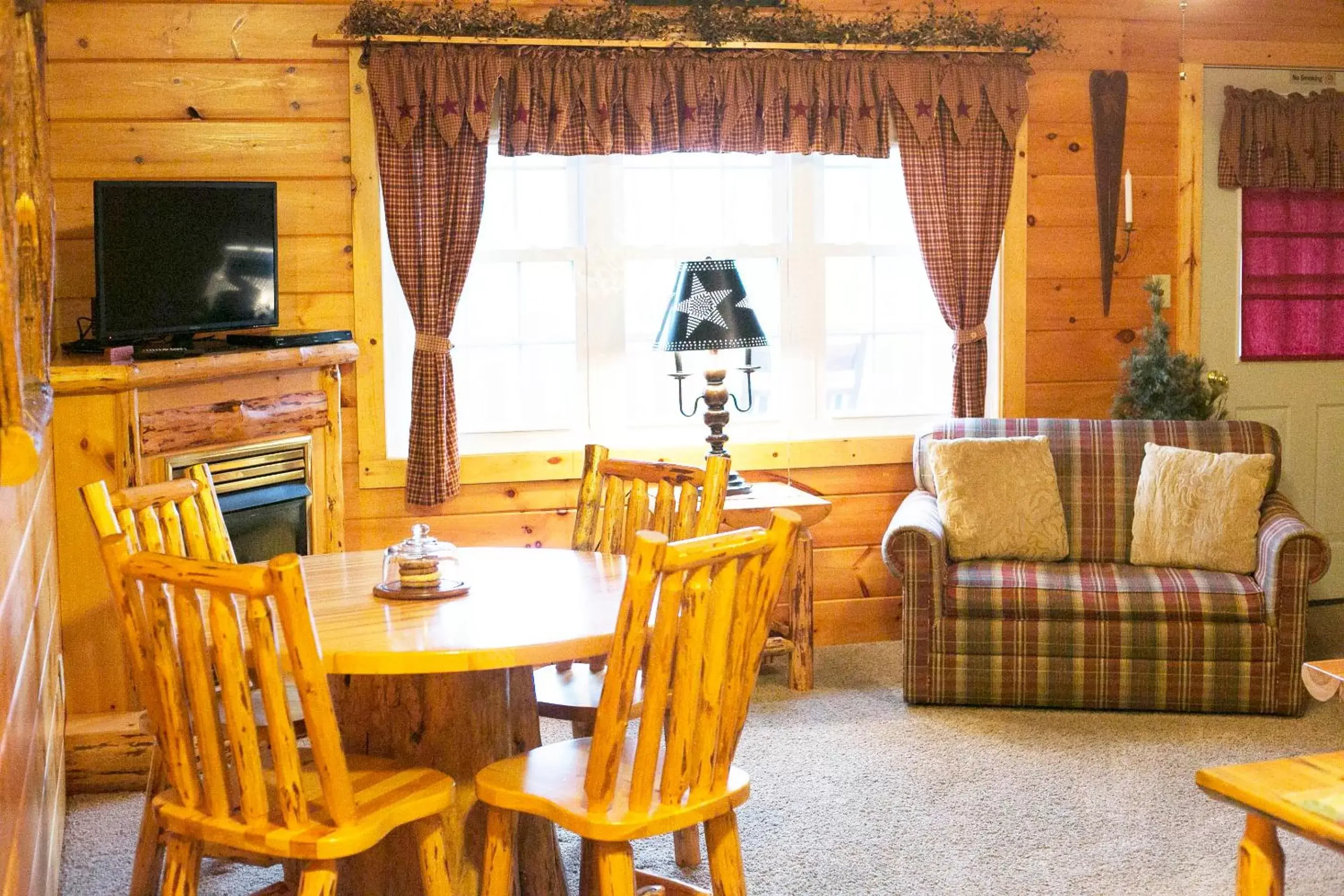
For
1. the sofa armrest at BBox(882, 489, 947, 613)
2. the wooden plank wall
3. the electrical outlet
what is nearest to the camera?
the wooden plank wall

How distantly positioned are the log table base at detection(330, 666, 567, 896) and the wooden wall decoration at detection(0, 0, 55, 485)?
757mm

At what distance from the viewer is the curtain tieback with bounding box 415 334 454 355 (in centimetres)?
455

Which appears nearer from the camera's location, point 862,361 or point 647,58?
point 647,58

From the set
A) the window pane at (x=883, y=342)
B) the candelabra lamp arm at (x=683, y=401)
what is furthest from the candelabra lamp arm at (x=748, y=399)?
the window pane at (x=883, y=342)

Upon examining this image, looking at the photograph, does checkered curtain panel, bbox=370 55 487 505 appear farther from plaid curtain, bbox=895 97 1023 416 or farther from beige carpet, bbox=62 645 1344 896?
plaid curtain, bbox=895 97 1023 416

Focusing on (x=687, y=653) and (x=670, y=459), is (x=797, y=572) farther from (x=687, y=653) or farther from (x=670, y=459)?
(x=687, y=653)

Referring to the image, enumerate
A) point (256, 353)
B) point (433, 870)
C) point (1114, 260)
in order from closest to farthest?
point (433, 870) → point (256, 353) → point (1114, 260)

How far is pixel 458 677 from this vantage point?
2525mm

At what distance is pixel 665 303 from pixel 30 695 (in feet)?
9.74

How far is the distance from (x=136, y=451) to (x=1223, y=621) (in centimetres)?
310

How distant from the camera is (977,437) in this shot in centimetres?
467

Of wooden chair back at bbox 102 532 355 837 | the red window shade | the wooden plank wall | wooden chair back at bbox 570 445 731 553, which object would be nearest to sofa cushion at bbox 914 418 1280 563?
the red window shade

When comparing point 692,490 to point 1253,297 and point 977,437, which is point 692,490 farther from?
point 1253,297

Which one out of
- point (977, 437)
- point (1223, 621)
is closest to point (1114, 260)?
point (977, 437)
